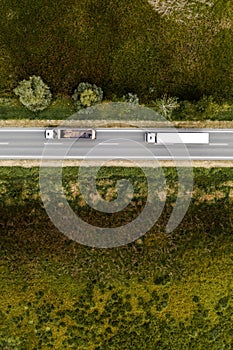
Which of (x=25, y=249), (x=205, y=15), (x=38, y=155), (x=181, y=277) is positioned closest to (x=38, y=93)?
(x=38, y=155)

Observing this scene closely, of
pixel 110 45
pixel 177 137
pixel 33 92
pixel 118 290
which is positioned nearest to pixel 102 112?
pixel 110 45

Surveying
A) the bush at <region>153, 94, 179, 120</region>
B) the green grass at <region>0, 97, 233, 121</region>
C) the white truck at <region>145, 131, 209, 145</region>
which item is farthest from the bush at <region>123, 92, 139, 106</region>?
the white truck at <region>145, 131, 209, 145</region>

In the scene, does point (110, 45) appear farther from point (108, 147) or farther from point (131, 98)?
point (108, 147)

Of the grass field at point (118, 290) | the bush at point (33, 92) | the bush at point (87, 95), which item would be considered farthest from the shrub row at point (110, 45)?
the grass field at point (118, 290)

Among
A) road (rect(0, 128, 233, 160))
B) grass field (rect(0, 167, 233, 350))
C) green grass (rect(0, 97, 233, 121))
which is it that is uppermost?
green grass (rect(0, 97, 233, 121))

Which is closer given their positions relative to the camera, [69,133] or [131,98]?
[131,98]

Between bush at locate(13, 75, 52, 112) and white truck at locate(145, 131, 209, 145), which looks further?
white truck at locate(145, 131, 209, 145)

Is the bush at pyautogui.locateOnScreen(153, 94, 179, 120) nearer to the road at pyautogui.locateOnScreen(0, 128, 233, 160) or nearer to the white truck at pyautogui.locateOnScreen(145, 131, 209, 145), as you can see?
the road at pyautogui.locateOnScreen(0, 128, 233, 160)
